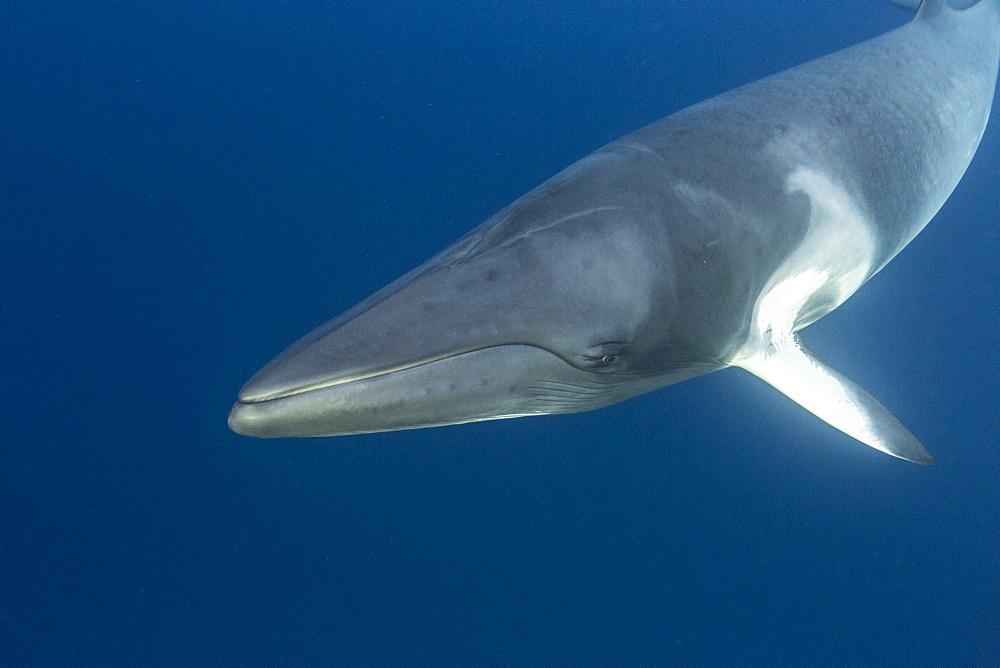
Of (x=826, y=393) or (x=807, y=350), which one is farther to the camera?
(x=807, y=350)

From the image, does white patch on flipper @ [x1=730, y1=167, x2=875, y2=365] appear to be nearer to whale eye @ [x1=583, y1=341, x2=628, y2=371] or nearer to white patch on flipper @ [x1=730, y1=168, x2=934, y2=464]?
white patch on flipper @ [x1=730, y1=168, x2=934, y2=464]

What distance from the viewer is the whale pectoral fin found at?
18.9 ft

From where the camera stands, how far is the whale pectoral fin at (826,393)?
576 cm

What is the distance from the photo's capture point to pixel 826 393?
591cm

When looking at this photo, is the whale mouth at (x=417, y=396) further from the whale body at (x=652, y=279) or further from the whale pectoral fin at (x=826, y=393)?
the whale pectoral fin at (x=826, y=393)

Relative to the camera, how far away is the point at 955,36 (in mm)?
8031

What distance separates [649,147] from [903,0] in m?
11.1

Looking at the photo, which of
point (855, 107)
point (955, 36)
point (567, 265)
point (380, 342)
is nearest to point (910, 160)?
point (855, 107)

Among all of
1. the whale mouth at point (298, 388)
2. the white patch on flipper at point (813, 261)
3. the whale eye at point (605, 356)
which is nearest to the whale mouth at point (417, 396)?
the whale mouth at point (298, 388)

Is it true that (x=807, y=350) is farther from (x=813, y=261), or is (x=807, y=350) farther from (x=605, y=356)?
(x=605, y=356)

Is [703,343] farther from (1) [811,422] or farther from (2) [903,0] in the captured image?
(2) [903,0]

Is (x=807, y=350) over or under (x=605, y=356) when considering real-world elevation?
over

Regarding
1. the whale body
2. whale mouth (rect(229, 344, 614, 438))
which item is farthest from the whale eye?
whale mouth (rect(229, 344, 614, 438))

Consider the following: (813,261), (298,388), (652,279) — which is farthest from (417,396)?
(813,261)
